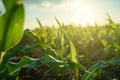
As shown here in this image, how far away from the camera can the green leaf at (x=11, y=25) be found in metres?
1.52

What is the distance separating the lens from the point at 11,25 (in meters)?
1.59

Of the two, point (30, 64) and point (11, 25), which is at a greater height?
point (11, 25)

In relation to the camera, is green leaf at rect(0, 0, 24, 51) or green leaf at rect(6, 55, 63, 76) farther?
green leaf at rect(6, 55, 63, 76)

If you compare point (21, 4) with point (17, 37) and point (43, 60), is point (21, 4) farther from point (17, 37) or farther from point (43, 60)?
point (43, 60)

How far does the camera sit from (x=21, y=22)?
5.12ft

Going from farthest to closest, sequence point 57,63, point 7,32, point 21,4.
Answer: point 57,63 < point 7,32 < point 21,4

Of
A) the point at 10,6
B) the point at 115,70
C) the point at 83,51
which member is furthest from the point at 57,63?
the point at 83,51

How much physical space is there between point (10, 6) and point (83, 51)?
10.2ft

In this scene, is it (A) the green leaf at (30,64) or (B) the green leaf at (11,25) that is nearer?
(B) the green leaf at (11,25)

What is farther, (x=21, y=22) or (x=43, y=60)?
(x=43, y=60)

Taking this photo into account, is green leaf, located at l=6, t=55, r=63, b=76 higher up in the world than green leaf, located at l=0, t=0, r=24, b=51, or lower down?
lower down

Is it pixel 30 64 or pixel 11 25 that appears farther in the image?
pixel 30 64

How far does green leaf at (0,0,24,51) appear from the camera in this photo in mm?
1517

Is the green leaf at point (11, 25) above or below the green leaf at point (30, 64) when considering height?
above
